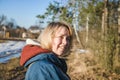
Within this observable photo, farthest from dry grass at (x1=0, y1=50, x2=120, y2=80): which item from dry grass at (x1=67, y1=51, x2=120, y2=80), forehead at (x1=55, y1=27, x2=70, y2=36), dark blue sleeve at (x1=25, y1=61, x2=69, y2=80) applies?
dark blue sleeve at (x1=25, y1=61, x2=69, y2=80)

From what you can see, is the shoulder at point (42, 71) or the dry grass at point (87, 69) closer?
the shoulder at point (42, 71)

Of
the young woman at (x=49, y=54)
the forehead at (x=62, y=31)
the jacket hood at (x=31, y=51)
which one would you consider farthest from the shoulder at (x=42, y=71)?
the forehead at (x=62, y=31)

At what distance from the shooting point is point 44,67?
2.08 metres

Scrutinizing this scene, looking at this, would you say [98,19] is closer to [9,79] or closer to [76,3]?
[76,3]

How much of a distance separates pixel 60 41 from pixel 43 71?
14.5 inches

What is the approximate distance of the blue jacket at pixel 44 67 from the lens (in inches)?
81.0

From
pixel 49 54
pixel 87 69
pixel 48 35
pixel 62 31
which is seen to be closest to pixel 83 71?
pixel 87 69

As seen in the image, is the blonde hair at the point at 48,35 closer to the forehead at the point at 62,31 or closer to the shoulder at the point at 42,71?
the forehead at the point at 62,31

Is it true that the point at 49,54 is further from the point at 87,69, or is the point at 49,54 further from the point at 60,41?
the point at 87,69

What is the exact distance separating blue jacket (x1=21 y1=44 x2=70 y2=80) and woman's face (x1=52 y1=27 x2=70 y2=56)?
4.3 inches

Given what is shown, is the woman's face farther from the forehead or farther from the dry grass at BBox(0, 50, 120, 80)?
the dry grass at BBox(0, 50, 120, 80)

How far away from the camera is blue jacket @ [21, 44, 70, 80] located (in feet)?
6.75

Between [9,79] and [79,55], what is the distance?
4.98 m

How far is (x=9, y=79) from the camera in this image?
9.91 meters
